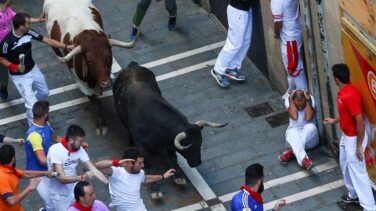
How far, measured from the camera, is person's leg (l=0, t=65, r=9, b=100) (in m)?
16.4

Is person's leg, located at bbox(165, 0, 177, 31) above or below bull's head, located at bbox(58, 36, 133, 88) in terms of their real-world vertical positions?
below

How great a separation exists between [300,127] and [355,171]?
159cm

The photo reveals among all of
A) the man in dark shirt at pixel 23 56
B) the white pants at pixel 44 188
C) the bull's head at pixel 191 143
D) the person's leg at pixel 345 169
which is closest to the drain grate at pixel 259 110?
Result: the bull's head at pixel 191 143

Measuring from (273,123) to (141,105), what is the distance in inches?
85.2

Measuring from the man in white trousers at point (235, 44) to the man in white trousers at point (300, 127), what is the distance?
1.99 meters

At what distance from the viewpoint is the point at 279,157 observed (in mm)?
14523

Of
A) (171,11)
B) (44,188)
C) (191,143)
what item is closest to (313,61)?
(191,143)

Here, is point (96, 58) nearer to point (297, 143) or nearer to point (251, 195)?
point (297, 143)

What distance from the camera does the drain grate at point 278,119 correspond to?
50.4 feet

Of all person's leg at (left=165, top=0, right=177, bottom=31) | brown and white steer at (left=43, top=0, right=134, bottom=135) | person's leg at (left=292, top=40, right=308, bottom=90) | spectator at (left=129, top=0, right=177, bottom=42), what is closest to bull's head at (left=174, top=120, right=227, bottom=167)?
person's leg at (left=292, top=40, right=308, bottom=90)

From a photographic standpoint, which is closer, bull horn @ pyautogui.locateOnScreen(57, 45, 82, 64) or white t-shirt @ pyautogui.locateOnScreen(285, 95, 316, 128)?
white t-shirt @ pyautogui.locateOnScreen(285, 95, 316, 128)

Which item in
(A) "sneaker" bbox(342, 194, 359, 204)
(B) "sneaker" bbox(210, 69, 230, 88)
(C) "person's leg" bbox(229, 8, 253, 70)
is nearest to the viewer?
(A) "sneaker" bbox(342, 194, 359, 204)

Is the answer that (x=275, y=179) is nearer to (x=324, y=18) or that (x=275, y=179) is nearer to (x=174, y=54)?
(x=324, y=18)

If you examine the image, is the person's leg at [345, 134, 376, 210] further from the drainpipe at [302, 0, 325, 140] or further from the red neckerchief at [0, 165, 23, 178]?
the red neckerchief at [0, 165, 23, 178]
